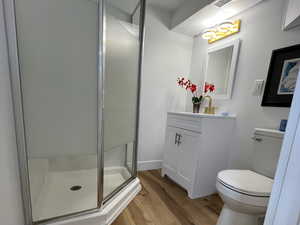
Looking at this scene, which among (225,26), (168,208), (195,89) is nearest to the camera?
(168,208)

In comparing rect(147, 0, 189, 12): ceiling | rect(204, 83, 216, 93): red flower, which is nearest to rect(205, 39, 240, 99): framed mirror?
rect(204, 83, 216, 93): red flower

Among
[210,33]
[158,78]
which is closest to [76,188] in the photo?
[158,78]

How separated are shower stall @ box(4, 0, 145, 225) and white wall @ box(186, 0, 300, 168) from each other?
119 centimetres

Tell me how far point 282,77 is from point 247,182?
3.13ft

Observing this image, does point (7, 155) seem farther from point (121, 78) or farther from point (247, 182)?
point (247, 182)

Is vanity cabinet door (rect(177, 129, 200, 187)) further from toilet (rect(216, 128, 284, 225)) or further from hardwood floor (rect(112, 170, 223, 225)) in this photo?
toilet (rect(216, 128, 284, 225))

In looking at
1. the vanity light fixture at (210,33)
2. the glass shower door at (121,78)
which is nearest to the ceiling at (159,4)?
the glass shower door at (121,78)

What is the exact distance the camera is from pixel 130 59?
1238mm

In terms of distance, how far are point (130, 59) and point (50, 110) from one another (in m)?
0.76

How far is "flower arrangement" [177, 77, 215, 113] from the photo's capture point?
1.82 m

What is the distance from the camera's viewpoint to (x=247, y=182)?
0.97 metres

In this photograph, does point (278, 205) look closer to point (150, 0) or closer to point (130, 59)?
point (130, 59)

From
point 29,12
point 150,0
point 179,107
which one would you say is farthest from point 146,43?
point 29,12

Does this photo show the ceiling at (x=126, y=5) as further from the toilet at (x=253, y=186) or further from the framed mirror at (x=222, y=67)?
the toilet at (x=253, y=186)
